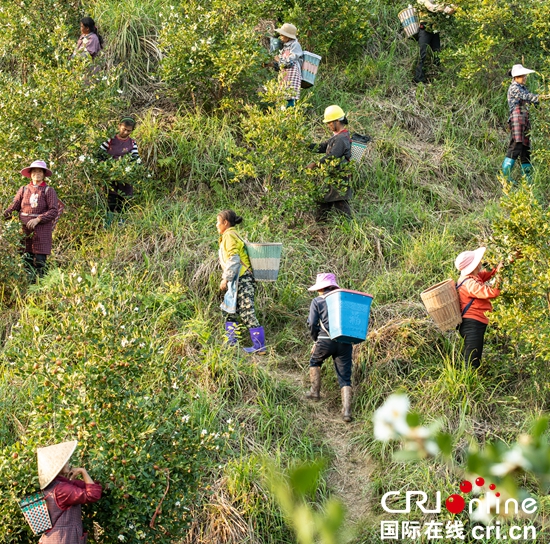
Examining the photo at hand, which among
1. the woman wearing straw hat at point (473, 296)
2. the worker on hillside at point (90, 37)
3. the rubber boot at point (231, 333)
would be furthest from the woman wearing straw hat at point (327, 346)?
the worker on hillside at point (90, 37)

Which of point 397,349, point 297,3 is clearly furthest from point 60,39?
point 397,349

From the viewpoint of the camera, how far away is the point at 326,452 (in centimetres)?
724

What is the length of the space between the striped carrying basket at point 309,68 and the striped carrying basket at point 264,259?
12.1ft

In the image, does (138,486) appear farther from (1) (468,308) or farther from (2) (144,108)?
(2) (144,108)

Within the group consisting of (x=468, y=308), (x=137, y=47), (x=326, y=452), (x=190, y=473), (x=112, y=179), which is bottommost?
(x=326, y=452)

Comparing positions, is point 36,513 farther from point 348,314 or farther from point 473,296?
point 473,296

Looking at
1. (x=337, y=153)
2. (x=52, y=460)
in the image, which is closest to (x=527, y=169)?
(x=337, y=153)

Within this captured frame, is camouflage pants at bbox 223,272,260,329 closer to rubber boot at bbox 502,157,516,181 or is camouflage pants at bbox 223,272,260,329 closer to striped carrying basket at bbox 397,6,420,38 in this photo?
rubber boot at bbox 502,157,516,181

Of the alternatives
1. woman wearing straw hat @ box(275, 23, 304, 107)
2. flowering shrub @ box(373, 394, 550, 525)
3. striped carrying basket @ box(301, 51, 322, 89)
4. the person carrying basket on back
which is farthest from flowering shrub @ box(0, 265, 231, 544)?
striped carrying basket @ box(301, 51, 322, 89)

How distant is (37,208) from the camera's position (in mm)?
8555

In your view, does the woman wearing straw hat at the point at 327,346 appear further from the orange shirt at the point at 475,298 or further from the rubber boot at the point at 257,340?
the orange shirt at the point at 475,298

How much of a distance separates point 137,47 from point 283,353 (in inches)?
211

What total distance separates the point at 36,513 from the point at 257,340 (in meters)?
3.28

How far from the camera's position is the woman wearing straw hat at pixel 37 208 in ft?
28.0
